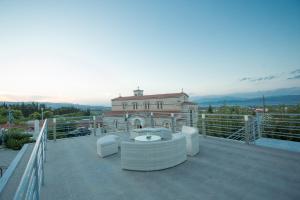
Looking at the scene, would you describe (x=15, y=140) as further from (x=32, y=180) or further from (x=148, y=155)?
(x=32, y=180)

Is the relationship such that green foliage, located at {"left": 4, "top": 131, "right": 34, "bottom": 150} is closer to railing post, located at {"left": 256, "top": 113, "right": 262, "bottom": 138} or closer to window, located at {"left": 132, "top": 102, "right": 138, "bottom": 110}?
railing post, located at {"left": 256, "top": 113, "right": 262, "bottom": 138}

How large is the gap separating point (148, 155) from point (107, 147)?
1.66 metres

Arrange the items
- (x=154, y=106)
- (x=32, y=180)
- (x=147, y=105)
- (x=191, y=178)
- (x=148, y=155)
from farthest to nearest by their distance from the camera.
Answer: (x=147, y=105), (x=154, y=106), (x=148, y=155), (x=191, y=178), (x=32, y=180)

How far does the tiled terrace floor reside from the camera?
3045 mm

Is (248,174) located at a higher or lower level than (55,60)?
lower

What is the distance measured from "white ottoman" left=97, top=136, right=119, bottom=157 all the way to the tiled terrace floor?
215 mm

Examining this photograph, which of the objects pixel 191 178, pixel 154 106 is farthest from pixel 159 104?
pixel 191 178

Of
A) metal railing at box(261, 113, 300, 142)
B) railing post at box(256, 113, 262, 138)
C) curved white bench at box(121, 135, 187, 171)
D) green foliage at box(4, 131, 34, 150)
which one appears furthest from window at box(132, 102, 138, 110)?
curved white bench at box(121, 135, 187, 171)

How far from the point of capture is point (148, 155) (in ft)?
13.4

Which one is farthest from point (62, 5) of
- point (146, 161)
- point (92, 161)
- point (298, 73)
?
point (298, 73)

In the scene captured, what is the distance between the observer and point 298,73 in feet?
63.6

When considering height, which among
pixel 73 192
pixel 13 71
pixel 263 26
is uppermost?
pixel 263 26

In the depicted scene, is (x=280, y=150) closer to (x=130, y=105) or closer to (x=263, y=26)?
(x=263, y=26)

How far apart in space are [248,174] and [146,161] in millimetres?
1994
